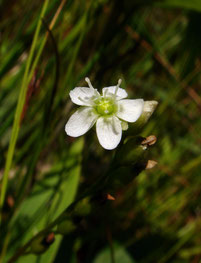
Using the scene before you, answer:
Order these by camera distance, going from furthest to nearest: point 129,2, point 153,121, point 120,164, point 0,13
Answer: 1. point 0,13
2. point 153,121
3. point 129,2
4. point 120,164

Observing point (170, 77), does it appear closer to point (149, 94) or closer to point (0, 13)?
point (149, 94)

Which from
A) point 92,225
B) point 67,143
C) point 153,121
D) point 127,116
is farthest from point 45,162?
point 127,116

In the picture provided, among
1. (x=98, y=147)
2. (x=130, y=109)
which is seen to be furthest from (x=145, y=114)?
(x=98, y=147)

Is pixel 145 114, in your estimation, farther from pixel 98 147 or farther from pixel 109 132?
pixel 98 147

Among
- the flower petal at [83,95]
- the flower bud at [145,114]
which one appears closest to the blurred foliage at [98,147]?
the flower petal at [83,95]

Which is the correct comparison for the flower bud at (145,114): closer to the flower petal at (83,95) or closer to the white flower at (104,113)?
the white flower at (104,113)

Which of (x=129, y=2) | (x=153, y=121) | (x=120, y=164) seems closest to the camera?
(x=120, y=164)

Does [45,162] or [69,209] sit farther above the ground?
[69,209]
